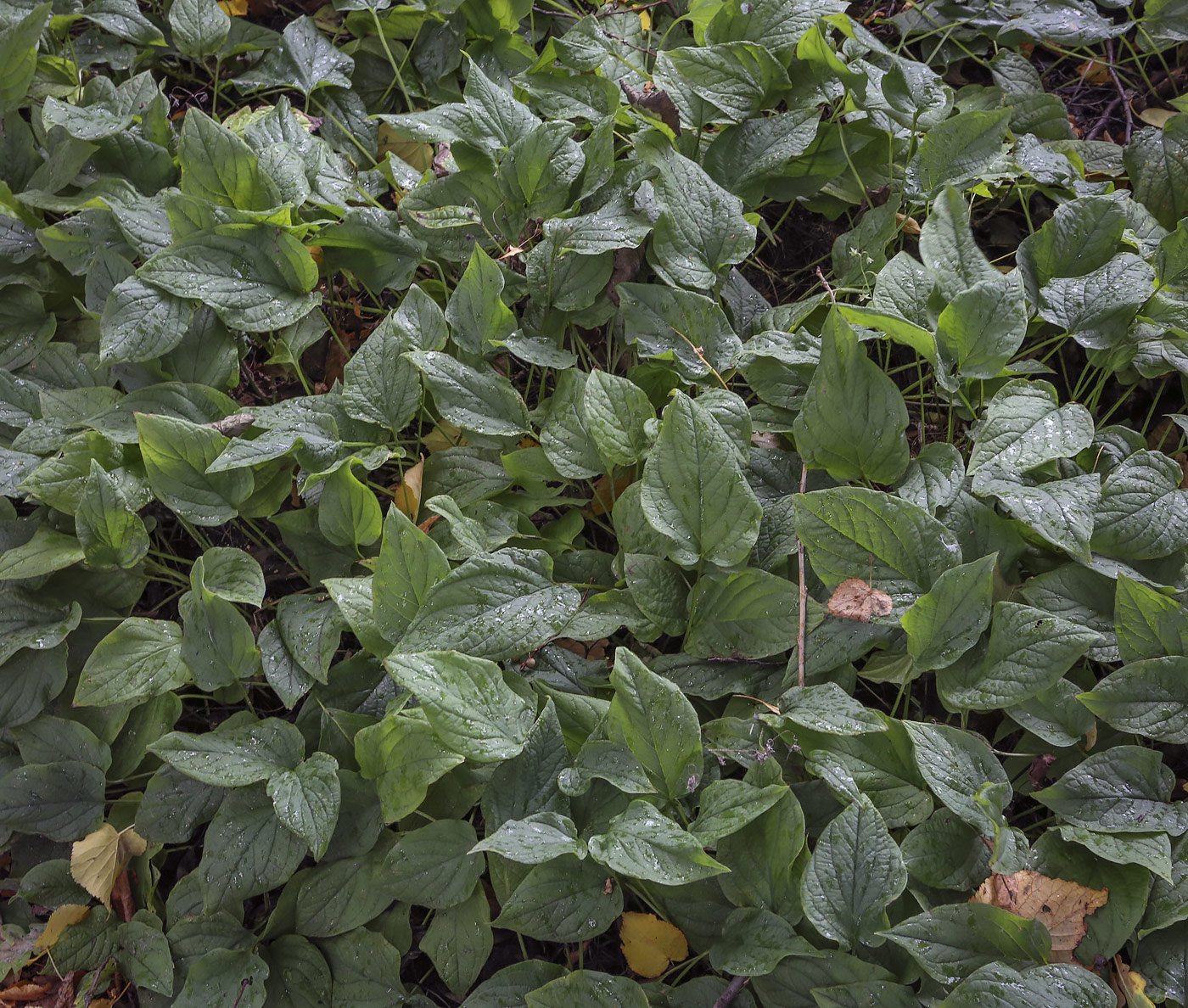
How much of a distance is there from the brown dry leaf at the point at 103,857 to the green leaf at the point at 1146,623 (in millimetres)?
1934

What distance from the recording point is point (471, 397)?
1852 mm

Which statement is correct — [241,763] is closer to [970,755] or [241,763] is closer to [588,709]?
[588,709]

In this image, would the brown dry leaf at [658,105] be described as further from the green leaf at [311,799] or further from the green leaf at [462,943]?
the green leaf at [462,943]

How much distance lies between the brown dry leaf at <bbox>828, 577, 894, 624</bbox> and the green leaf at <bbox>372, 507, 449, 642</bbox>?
73 centimetres

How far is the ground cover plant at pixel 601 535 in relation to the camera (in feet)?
4.63

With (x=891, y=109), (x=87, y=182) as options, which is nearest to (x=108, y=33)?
(x=87, y=182)

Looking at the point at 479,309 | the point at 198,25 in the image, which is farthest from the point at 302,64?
the point at 479,309

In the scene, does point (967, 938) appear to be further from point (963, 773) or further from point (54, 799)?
point (54, 799)

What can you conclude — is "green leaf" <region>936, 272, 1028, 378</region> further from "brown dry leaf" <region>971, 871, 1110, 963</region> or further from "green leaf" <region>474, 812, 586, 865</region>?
"green leaf" <region>474, 812, 586, 865</region>

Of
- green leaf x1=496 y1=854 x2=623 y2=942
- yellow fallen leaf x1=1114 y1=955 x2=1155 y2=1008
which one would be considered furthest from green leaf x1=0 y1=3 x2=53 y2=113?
yellow fallen leaf x1=1114 y1=955 x2=1155 y2=1008

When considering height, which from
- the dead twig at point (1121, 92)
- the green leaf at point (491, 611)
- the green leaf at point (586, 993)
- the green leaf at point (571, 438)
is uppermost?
the dead twig at point (1121, 92)

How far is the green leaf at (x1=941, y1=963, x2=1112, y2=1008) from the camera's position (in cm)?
121

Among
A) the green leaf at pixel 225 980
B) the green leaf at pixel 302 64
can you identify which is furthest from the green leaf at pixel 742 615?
the green leaf at pixel 302 64

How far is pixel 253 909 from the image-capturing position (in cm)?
173
